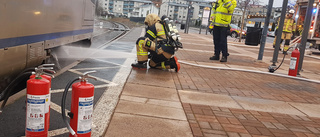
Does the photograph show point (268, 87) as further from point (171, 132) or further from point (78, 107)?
point (78, 107)

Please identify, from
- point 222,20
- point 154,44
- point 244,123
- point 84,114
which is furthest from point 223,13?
point 84,114

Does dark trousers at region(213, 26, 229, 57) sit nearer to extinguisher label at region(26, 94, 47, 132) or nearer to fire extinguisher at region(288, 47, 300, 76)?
fire extinguisher at region(288, 47, 300, 76)

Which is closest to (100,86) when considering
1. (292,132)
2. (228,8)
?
(292,132)

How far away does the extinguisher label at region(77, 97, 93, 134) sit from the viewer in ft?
8.22

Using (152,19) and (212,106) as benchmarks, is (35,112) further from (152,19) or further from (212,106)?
(152,19)

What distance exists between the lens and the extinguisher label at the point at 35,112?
240cm

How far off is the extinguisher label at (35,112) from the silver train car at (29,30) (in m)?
1.20

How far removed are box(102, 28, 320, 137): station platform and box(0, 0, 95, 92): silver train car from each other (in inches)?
53.0

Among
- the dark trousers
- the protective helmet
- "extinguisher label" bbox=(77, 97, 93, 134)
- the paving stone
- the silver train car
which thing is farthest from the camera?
the dark trousers

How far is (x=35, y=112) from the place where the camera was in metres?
2.42

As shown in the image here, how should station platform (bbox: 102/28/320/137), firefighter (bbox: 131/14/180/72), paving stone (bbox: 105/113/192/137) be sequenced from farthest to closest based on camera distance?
firefighter (bbox: 131/14/180/72), station platform (bbox: 102/28/320/137), paving stone (bbox: 105/113/192/137)

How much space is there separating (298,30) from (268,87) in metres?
11.6

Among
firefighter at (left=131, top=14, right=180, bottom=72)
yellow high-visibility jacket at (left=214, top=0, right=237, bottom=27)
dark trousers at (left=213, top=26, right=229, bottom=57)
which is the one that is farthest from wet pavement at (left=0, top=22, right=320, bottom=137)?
yellow high-visibility jacket at (left=214, top=0, right=237, bottom=27)

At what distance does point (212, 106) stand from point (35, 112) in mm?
2689
